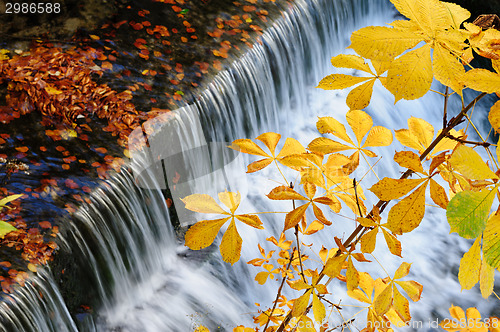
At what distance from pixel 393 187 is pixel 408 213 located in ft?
0.16

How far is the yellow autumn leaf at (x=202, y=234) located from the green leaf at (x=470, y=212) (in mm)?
414

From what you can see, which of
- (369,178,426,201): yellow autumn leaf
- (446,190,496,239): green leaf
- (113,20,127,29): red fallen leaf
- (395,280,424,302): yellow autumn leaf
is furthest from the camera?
(113,20,127,29): red fallen leaf

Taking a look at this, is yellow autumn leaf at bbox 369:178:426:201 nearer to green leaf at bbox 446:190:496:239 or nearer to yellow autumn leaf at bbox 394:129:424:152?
green leaf at bbox 446:190:496:239

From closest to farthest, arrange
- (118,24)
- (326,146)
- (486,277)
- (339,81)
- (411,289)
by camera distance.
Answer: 1. (486,277)
2. (339,81)
3. (326,146)
4. (411,289)
5. (118,24)

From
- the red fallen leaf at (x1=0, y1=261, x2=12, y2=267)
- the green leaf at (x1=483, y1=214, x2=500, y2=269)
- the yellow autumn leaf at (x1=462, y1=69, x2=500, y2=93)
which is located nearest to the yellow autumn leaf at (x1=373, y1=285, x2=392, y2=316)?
the green leaf at (x1=483, y1=214, x2=500, y2=269)

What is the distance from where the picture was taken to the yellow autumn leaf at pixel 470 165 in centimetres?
55

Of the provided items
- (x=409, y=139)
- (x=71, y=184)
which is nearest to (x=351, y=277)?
(x=409, y=139)

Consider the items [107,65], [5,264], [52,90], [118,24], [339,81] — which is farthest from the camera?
[118,24]

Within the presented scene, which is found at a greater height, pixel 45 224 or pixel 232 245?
pixel 232 245

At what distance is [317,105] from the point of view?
18.1 feet

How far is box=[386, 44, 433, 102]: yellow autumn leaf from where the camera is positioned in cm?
58

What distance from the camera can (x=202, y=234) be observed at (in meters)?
0.81

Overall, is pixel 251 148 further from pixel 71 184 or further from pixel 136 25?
pixel 136 25

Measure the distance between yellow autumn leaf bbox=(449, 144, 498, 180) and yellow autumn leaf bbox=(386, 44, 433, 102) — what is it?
10cm
